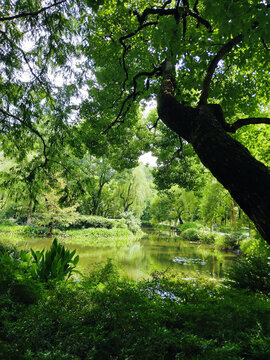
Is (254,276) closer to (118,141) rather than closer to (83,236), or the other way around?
(118,141)

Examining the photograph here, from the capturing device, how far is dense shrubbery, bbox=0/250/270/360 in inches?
71.0

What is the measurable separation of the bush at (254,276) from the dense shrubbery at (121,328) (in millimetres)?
2079

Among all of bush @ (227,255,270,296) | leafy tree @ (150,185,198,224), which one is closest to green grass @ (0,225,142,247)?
leafy tree @ (150,185,198,224)

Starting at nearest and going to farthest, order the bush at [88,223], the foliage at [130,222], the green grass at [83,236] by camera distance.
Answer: the green grass at [83,236], the bush at [88,223], the foliage at [130,222]

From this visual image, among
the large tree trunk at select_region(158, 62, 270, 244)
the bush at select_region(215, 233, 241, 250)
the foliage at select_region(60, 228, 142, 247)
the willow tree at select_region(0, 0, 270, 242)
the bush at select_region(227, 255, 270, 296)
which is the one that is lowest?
the foliage at select_region(60, 228, 142, 247)

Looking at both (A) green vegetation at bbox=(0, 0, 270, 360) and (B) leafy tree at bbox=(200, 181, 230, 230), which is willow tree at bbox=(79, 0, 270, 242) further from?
(B) leafy tree at bbox=(200, 181, 230, 230)

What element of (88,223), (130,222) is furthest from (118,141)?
(130,222)

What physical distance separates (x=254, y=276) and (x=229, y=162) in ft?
15.0

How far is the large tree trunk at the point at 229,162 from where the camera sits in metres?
1.49

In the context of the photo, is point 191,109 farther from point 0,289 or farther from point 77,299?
point 0,289

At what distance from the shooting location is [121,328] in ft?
7.37

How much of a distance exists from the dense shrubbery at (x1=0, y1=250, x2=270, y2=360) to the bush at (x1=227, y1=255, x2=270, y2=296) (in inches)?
81.8

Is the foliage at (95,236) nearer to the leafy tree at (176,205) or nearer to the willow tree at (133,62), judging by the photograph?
the leafy tree at (176,205)

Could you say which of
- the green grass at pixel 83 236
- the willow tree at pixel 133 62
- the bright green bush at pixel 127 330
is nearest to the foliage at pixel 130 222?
the green grass at pixel 83 236
